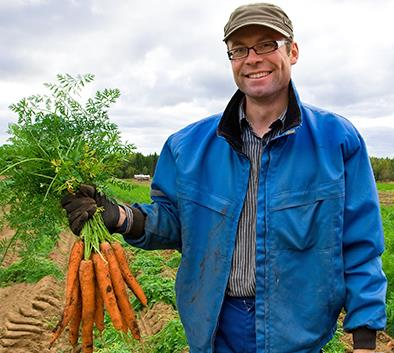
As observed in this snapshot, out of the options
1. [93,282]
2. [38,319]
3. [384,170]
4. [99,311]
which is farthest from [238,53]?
[384,170]

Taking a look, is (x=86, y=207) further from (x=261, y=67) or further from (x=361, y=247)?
(x=361, y=247)

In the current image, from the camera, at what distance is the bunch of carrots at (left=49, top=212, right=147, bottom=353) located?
3.36 m

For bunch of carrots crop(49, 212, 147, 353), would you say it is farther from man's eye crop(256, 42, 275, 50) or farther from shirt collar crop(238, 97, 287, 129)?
man's eye crop(256, 42, 275, 50)

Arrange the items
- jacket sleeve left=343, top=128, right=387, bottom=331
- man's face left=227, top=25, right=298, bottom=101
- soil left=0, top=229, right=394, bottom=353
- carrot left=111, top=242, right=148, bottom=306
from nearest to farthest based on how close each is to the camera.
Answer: jacket sleeve left=343, top=128, right=387, bottom=331 → man's face left=227, top=25, right=298, bottom=101 → carrot left=111, top=242, right=148, bottom=306 → soil left=0, top=229, right=394, bottom=353

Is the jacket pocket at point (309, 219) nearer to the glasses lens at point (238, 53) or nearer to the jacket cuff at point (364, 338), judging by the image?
the jacket cuff at point (364, 338)

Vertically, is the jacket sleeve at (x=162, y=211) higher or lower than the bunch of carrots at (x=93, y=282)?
higher

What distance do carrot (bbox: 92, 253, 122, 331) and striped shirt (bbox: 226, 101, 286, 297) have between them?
92 centimetres

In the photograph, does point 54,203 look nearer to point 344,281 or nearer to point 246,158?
point 246,158

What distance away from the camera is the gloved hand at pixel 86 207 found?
305 centimetres

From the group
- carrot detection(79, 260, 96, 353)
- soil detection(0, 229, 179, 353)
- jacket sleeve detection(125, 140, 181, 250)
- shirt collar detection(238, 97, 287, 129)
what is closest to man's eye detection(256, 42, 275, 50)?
shirt collar detection(238, 97, 287, 129)

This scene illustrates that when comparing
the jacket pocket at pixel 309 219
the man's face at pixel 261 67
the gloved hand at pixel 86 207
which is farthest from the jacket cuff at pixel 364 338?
the gloved hand at pixel 86 207

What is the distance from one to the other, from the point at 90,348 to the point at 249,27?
7.27 feet

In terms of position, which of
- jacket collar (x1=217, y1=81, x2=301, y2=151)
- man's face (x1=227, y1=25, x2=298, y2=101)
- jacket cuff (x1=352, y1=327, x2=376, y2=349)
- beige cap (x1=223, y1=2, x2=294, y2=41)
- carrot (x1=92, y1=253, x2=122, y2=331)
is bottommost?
jacket cuff (x1=352, y1=327, x2=376, y2=349)

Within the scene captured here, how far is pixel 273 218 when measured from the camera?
8.89 ft
